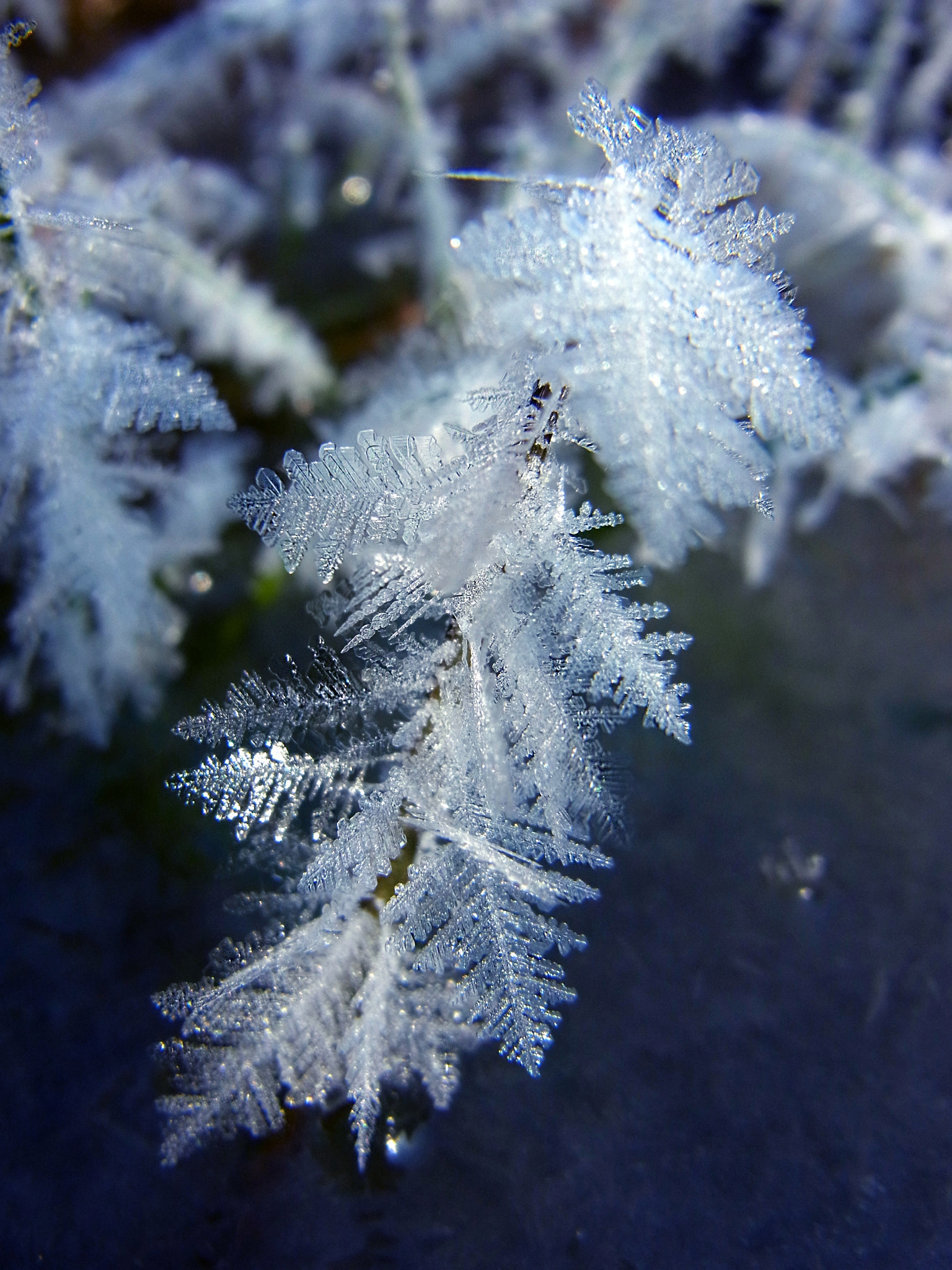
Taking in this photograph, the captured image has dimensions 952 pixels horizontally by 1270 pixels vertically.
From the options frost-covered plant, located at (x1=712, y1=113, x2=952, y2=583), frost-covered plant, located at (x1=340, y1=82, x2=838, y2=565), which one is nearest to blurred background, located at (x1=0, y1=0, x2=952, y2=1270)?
frost-covered plant, located at (x1=712, y1=113, x2=952, y2=583)

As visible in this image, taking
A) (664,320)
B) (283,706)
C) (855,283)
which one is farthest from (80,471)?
(855,283)

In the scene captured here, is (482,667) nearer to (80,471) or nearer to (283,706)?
(283,706)

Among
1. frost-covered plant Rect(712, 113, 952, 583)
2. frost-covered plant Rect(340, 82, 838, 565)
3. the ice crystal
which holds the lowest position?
the ice crystal

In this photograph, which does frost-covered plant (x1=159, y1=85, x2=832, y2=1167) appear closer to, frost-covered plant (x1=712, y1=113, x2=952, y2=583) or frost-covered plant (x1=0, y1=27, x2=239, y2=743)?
frost-covered plant (x1=0, y1=27, x2=239, y2=743)

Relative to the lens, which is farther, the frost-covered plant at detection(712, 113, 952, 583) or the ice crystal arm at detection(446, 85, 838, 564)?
the frost-covered plant at detection(712, 113, 952, 583)

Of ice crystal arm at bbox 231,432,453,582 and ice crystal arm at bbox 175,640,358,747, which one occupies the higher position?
ice crystal arm at bbox 231,432,453,582

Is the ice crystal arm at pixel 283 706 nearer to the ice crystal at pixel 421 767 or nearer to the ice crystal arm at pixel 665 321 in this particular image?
the ice crystal at pixel 421 767
